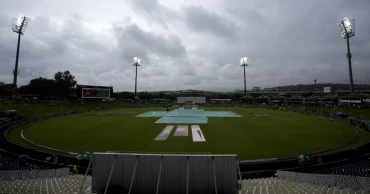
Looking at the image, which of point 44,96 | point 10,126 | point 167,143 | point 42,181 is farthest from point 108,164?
point 44,96

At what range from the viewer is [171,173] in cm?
902

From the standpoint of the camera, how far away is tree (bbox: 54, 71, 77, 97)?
9344 centimetres

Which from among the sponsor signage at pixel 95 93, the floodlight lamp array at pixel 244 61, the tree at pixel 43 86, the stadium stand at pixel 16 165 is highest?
the floodlight lamp array at pixel 244 61

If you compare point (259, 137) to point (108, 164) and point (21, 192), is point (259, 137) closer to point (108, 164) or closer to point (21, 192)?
point (108, 164)

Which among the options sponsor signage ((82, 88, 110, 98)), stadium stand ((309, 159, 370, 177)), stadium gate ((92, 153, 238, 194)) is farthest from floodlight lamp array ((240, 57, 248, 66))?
stadium gate ((92, 153, 238, 194))

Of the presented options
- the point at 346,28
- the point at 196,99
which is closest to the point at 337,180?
the point at 346,28

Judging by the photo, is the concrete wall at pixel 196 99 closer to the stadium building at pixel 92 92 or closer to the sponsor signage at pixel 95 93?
the stadium building at pixel 92 92

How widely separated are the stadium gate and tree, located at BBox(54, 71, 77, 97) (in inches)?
3970

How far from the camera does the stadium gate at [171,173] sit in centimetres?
897

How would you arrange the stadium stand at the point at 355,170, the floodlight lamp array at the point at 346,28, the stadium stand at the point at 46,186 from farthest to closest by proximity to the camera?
the floodlight lamp array at the point at 346,28 → the stadium stand at the point at 355,170 → the stadium stand at the point at 46,186

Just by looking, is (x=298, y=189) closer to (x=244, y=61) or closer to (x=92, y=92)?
(x=92, y=92)

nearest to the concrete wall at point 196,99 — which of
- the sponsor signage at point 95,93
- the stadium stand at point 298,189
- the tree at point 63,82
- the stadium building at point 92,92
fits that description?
the stadium building at point 92,92

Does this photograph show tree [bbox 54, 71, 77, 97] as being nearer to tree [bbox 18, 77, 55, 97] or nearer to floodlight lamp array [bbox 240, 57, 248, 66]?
tree [bbox 18, 77, 55, 97]

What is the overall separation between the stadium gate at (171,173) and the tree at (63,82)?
100835 millimetres
